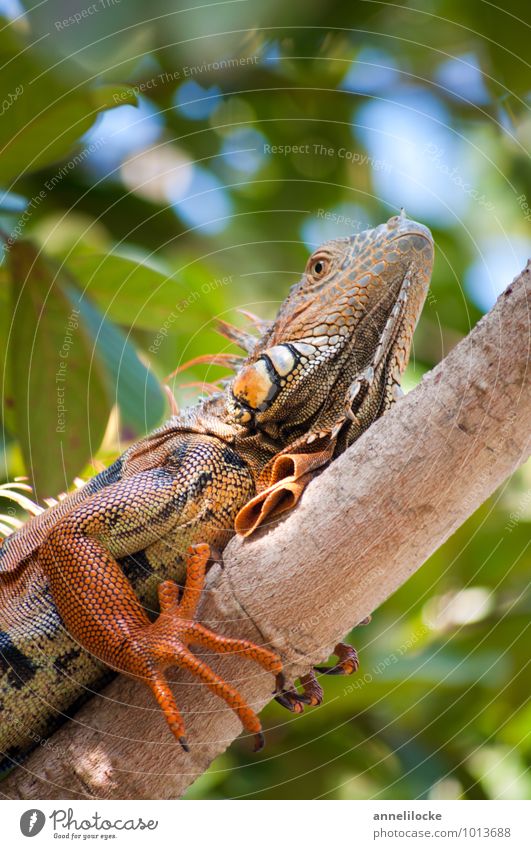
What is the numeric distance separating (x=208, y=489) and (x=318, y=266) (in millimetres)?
1104

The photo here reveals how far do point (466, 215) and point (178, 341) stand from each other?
2.09m

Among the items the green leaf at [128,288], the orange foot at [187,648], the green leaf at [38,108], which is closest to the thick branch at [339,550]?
the orange foot at [187,648]

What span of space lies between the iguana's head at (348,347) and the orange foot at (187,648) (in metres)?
0.80

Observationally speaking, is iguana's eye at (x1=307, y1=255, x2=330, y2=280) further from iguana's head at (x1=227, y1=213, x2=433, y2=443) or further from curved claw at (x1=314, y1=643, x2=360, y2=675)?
curved claw at (x1=314, y1=643, x2=360, y2=675)

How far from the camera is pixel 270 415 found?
3564 millimetres

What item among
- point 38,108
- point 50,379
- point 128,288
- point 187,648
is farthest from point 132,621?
point 38,108

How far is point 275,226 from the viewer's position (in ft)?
18.4

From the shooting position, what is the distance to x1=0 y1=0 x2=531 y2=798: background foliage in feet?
15.4

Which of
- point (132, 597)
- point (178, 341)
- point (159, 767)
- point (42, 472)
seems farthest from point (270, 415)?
point (178, 341)

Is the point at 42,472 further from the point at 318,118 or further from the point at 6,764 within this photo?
the point at 318,118

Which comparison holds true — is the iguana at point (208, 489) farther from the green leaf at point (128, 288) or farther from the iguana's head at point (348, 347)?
the green leaf at point (128, 288)

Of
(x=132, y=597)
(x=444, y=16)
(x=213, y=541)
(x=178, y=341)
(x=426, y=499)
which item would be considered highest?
(x=444, y=16)

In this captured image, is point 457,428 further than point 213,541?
No

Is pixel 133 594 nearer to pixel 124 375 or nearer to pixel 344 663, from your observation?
pixel 344 663
